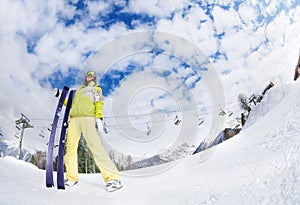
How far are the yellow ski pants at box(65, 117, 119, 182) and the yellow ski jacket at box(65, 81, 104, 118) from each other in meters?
0.09

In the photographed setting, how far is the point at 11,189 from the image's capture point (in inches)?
122

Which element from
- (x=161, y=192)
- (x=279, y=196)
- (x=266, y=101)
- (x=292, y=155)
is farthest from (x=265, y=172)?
(x=266, y=101)

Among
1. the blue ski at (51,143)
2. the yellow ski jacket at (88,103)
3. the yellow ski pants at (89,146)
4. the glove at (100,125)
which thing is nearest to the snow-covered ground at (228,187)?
the blue ski at (51,143)

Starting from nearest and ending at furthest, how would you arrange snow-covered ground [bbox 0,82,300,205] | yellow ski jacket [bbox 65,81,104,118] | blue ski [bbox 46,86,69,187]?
snow-covered ground [bbox 0,82,300,205]
blue ski [bbox 46,86,69,187]
yellow ski jacket [bbox 65,81,104,118]

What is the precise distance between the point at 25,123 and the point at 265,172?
40391mm

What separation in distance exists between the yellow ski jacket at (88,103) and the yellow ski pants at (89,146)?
91 millimetres

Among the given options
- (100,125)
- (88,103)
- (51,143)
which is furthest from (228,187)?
(51,143)

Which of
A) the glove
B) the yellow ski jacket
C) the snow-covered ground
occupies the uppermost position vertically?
the yellow ski jacket

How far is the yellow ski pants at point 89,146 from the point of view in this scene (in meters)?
4.62

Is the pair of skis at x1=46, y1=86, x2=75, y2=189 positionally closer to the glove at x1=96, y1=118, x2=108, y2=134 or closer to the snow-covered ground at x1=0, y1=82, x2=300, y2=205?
the snow-covered ground at x1=0, y1=82, x2=300, y2=205

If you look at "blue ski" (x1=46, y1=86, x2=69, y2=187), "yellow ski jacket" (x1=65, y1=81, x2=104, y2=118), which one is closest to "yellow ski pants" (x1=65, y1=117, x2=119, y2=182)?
"yellow ski jacket" (x1=65, y1=81, x2=104, y2=118)

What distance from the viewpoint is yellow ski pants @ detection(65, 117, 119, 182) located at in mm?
4617

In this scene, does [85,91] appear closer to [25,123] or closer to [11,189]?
[11,189]

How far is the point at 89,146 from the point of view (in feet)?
15.4
